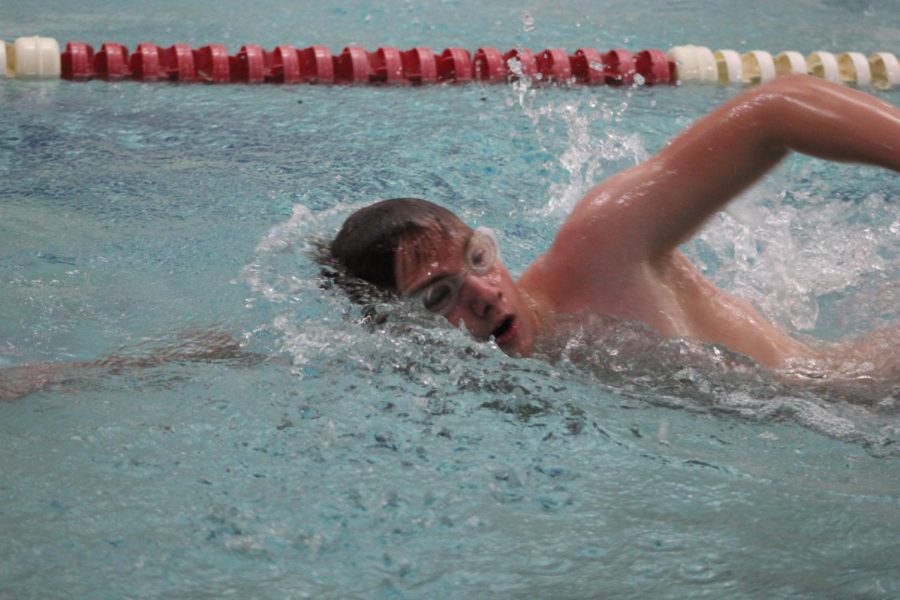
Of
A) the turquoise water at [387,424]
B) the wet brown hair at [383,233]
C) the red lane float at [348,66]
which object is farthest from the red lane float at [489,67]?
the wet brown hair at [383,233]

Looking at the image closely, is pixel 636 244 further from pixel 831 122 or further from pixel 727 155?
pixel 831 122

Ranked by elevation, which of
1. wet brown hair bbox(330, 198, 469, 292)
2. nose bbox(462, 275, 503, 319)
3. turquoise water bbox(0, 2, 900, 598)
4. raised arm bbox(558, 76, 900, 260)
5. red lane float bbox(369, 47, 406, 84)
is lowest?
turquoise water bbox(0, 2, 900, 598)

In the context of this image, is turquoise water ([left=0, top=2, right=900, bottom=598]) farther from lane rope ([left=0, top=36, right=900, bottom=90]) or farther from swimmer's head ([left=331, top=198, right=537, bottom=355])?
lane rope ([left=0, top=36, right=900, bottom=90])

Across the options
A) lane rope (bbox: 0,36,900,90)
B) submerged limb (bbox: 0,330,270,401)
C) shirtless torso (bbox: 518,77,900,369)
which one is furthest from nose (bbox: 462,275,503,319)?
lane rope (bbox: 0,36,900,90)

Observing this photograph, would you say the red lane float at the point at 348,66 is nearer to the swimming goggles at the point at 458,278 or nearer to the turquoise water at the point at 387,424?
the turquoise water at the point at 387,424

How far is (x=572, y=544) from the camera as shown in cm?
177

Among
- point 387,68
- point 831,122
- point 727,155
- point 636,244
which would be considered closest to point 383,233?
point 636,244

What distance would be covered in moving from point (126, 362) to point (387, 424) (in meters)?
Result: 0.57

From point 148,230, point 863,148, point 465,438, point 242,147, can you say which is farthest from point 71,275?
point 863,148

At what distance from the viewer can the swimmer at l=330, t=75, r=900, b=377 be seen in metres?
2.00

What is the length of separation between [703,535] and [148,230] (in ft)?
6.43

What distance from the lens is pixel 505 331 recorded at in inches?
84.0

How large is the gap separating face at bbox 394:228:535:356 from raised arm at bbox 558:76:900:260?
182 millimetres

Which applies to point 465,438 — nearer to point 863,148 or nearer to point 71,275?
point 863,148
